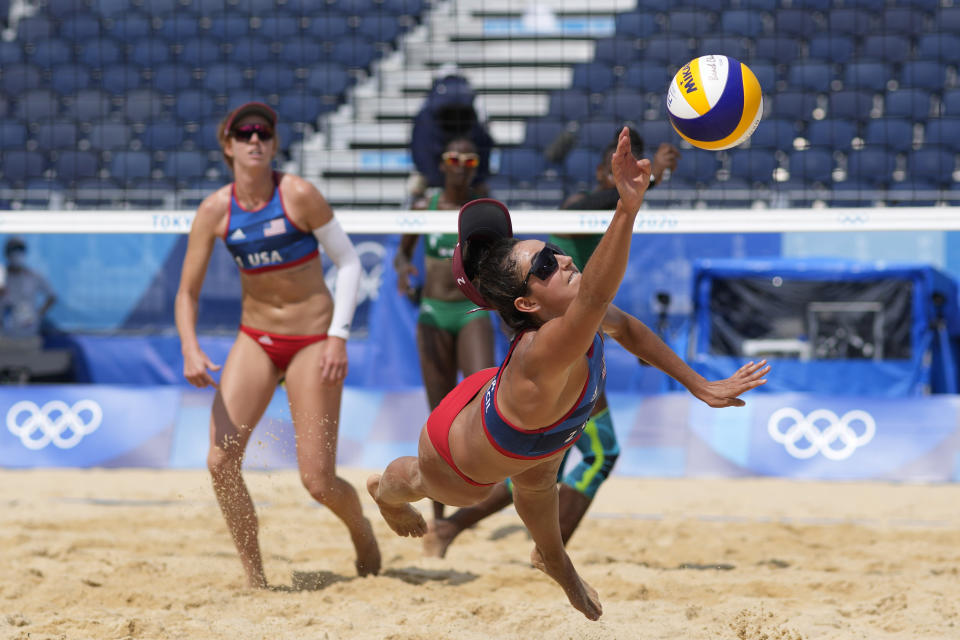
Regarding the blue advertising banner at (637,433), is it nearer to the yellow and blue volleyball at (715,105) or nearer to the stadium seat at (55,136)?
the stadium seat at (55,136)

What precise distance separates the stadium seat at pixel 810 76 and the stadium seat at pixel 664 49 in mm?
1034

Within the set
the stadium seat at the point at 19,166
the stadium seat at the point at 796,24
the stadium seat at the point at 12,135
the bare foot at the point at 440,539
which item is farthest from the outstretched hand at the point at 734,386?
the stadium seat at the point at 12,135

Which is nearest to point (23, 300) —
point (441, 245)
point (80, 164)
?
point (80, 164)

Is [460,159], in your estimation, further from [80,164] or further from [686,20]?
[686,20]

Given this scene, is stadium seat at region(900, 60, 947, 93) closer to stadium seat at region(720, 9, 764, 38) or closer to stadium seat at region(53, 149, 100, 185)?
stadium seat at region(720, 9, 764, 38)

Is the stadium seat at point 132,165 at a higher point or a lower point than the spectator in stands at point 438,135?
lower

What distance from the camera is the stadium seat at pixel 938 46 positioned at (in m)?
9.93

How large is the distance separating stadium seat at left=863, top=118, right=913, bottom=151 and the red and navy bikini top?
302 inches

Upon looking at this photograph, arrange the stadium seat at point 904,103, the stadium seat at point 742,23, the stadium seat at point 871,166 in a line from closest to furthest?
the stadium seat at point 871,166 → the stadium seat at point 904,103 → the stadium seat at point 742,23

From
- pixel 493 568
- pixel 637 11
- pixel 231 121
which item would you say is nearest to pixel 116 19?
pixel 637 11

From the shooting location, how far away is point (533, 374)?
2658 mm

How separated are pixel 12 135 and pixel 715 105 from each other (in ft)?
→ 32.3

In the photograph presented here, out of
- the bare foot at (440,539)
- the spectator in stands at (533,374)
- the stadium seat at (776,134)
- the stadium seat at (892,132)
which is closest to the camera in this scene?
the spectator in stands at (533,374)

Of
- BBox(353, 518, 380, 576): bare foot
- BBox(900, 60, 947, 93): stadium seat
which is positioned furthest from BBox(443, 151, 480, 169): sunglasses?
BBox(900, 60, 947, 93): stadium seat
